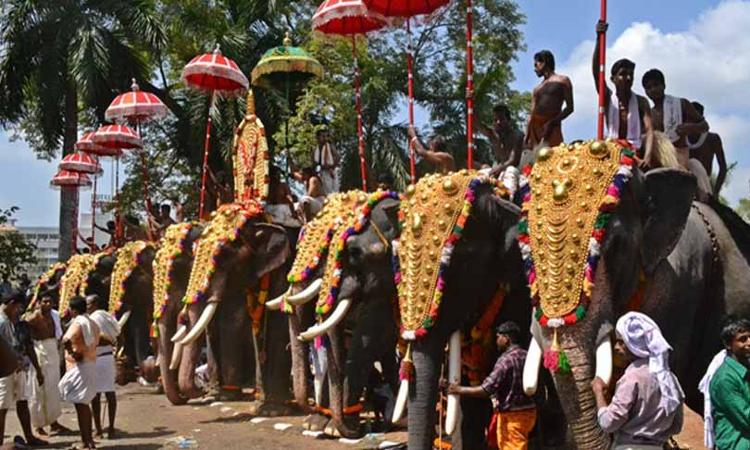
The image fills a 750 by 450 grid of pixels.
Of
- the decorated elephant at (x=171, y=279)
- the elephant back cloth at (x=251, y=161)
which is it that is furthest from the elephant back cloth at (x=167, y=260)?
the elephant back cloth at (x=251, y=161)

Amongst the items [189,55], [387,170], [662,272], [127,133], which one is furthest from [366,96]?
[662,272]

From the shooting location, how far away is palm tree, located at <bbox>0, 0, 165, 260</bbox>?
80.1 feet

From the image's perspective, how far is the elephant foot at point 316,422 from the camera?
9424 millimetres

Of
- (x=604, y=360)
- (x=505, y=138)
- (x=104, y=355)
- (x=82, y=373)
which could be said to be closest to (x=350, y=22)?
(x=505, y=138)

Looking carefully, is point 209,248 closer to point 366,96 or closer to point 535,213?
point 535,213

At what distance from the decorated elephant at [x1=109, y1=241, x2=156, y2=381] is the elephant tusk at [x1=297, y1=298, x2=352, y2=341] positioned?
8.06 meters

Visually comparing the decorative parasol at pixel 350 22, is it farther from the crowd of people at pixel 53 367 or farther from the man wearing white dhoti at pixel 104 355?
the crowd of people at pixel 53 367

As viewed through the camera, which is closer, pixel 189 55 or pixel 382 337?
pixel 382 337

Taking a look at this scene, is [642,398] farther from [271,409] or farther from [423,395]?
[271,409]

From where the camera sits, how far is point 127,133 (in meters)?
18.1

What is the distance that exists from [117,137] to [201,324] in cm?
854

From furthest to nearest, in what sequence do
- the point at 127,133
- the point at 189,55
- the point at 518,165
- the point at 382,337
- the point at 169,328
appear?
1. the point at 189,55
2. the point at 127,133
3. the point at 169,328
4. the point at 382,337
5. the point at 518,165

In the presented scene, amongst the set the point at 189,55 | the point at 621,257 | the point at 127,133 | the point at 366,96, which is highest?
the point at 189,55

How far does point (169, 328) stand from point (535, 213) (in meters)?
7.92
